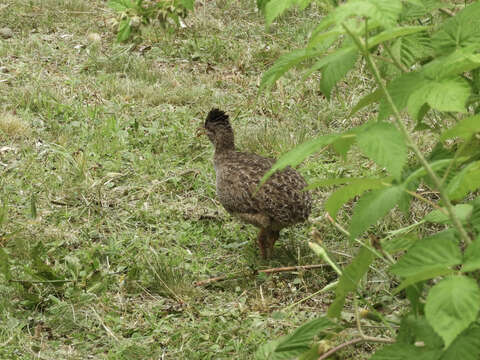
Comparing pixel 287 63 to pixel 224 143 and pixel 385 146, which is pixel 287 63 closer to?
pixel 385 146

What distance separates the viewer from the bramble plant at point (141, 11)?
9.70ft

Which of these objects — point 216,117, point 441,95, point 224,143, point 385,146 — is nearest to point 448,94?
point 441,95

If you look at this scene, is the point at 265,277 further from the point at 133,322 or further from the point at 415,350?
the point at 415,350

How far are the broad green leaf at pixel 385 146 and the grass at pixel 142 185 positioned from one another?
22.2 inches

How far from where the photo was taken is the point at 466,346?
1.59 m

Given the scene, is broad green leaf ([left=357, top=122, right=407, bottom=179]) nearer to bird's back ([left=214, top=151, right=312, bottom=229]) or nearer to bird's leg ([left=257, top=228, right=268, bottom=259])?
bird's back ([left=214, top=151, right=312, bottom=229])

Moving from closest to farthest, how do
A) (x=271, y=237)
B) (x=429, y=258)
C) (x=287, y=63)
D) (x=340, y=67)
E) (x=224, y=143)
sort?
(x=429, y=258)
(x=287, y=63)
(x=340, y=67)
(x=271, y=237)
(x=224, y=143)

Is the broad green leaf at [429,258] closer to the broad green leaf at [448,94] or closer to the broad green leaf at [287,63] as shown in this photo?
the broad green leaf at [448,94]

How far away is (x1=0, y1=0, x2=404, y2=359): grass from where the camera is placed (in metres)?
4.24

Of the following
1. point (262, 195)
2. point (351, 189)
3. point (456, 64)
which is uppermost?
point (456, 64)

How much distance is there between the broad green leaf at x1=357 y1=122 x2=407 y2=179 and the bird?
2740 millimetres

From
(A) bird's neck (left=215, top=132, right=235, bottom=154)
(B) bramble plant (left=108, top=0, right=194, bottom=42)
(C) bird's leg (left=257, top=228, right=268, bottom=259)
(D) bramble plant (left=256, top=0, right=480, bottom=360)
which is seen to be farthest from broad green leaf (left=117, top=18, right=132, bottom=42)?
(A) bird's neck (left=215, top=132, right=235, bottom=154)

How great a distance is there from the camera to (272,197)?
4.61 meters

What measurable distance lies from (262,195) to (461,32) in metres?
2.79
